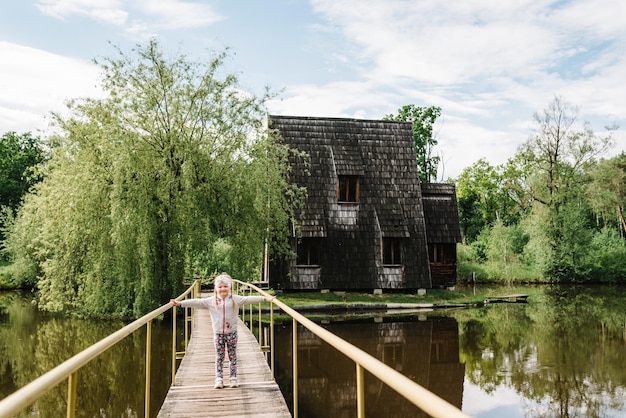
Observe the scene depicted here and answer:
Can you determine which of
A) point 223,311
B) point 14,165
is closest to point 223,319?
point 223,311

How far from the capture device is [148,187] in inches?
680

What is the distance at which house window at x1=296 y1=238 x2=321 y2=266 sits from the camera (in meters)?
24.4

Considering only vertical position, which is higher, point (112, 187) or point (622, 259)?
point (112, 187)

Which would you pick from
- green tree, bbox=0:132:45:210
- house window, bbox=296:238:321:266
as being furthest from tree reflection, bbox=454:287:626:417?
green tree, bbox=0:132:45:210

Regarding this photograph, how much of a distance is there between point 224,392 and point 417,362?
7.09 metres

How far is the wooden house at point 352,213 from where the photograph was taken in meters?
24.4

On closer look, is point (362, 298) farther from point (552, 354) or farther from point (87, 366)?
point (87, 366)

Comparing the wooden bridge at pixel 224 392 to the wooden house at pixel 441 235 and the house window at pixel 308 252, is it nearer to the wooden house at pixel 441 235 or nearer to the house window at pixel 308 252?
the house window at pixel 308 252

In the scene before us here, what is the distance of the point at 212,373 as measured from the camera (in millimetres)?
7723

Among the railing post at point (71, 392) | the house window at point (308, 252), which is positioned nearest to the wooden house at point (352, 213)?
the house window at point (308, 252)

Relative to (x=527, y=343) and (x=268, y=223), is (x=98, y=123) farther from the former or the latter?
(x=527, y=343)

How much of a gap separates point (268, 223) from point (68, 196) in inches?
262

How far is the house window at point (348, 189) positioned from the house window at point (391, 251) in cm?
236

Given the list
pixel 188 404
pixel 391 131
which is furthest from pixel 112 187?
pixel 391 131
